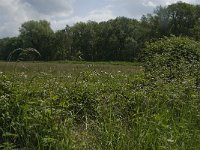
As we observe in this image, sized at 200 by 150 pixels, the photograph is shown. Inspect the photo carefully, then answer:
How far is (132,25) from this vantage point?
107m

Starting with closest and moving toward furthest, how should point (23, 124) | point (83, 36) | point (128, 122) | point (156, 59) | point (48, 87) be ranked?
point (23, 124) → point (128, 122) → point (48, 87) → point (156, 59) → point (83, 36)

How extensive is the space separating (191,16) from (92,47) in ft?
90.3

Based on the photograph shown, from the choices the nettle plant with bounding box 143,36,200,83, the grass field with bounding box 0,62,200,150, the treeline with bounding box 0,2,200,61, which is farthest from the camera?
the treeline with bounding box 0,2,200,61

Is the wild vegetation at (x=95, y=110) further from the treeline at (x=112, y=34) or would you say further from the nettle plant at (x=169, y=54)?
the treeline at (x=112, y=34)

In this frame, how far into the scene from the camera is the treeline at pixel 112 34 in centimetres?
8500

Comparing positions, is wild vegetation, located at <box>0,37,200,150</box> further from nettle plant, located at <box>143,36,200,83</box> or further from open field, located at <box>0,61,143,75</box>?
nettle plant, located at <box>143,36,200,83</box>

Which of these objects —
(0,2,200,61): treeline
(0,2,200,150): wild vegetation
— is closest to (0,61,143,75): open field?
(0,2,200,150): wild vegetation

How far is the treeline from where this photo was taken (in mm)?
85000

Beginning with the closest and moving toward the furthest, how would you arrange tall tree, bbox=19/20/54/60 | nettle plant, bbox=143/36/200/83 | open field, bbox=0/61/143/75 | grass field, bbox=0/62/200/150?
grass field, bbox=0/62/200/150 → open field, bbox=0/61/143/75 → nettle plant, bbox=143/36/200/83 → tall tree, bbox=19/20/54/60

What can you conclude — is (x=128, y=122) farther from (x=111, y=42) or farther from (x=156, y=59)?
(x=111, y=42)

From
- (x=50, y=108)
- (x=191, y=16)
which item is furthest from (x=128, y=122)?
(x=191, y=16)

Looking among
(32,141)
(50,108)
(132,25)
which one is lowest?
(32,141)

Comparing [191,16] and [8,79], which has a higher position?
[191,16]

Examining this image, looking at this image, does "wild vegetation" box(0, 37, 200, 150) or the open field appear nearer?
"wild vegetation" box(0, 37, 200, 150)
